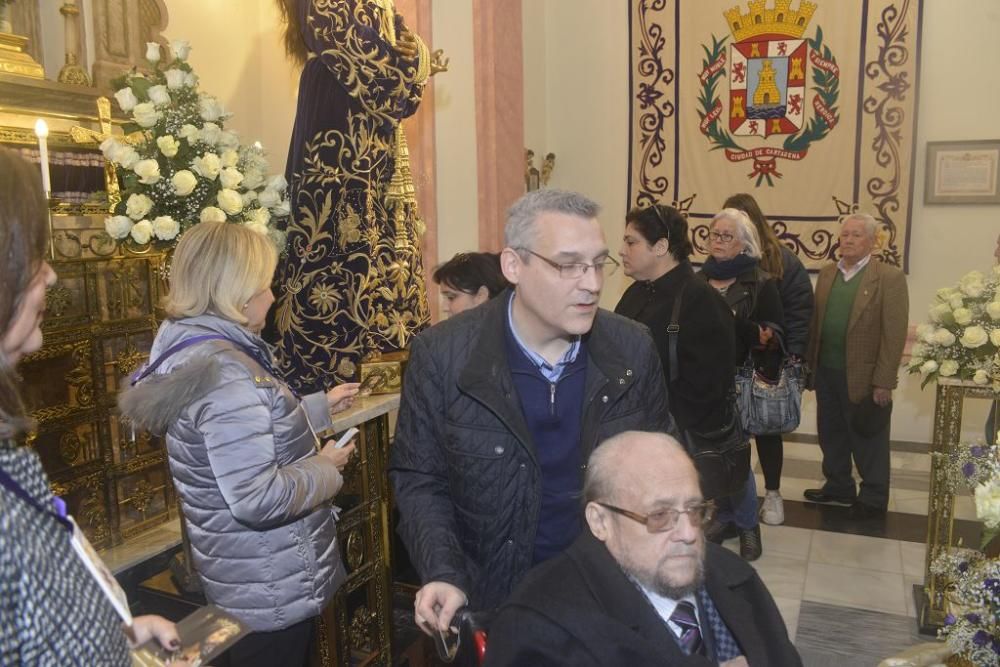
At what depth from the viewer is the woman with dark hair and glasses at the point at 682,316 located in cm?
383

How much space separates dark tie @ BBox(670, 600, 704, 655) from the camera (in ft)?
6.12

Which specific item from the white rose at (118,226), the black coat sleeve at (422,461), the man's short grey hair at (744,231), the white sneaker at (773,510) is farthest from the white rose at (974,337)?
the white rose at (118,226)

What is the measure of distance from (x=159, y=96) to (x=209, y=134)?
0.65 ft

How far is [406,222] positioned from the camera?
150 inches

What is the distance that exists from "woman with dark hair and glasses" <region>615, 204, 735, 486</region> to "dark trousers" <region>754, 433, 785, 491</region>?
1.26m

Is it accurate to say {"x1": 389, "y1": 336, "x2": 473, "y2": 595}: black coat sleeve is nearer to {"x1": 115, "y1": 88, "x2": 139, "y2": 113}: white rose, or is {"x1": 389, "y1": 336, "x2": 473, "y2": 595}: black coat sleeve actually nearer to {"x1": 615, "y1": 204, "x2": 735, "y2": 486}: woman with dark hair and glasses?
{"x1": 115, "y1": 88, "x2": 139, "y2": 113}: white rose

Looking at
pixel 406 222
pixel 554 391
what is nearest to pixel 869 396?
pixel 406 222

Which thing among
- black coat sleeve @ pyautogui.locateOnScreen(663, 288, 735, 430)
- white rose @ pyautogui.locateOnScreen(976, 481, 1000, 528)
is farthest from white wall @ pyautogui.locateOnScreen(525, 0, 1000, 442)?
white rose @ pyautogui.locateOnScreen(976, 481, 1000, 528)

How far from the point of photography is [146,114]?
2760 mm

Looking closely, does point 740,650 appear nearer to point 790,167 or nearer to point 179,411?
point 179,411

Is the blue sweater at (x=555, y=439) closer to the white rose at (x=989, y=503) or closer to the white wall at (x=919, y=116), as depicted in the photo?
the white rose at (x=989, y=503)

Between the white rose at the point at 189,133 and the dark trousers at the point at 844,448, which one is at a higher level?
the white rose at the point at 189,133

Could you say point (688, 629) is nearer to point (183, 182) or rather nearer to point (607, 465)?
point (607, 465)

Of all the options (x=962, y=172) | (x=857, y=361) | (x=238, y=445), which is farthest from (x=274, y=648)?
(x=962, y=172)
